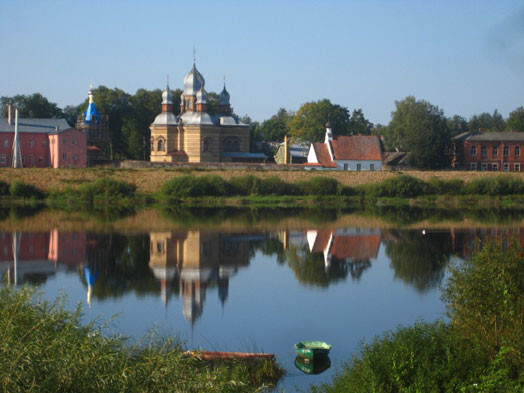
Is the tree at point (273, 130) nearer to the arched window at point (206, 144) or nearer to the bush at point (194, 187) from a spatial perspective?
the arched window at point (206, 144)

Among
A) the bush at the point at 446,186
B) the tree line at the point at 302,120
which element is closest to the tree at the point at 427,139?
the tree line at the point at 302,120

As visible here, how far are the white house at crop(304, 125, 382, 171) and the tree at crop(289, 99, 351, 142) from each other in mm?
7767

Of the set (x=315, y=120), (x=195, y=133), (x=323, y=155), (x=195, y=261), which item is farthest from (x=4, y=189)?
(x=315, y=120)

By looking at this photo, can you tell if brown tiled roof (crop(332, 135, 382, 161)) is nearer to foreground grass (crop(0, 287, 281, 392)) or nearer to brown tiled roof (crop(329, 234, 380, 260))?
brown tiled roof (crop(329, 234, 380, 260))

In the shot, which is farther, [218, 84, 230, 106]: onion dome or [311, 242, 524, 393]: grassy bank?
[218, 84, 230, 106]: onion dome

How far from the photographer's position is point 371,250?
3009 centimetres

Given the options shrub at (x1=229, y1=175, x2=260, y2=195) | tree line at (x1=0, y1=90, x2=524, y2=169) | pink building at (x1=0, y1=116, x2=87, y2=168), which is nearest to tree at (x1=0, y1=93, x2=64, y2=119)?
tree line at (x1=0, y1=90, x2=524, y2=169)

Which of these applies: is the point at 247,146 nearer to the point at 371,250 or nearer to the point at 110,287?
the point at 371,250

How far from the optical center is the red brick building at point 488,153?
67.3 metres

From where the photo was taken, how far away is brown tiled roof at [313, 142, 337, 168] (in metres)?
64.4

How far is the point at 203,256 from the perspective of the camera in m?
28.0

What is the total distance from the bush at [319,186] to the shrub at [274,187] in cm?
57

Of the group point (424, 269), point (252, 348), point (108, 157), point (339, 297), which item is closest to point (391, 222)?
point (424, 269)

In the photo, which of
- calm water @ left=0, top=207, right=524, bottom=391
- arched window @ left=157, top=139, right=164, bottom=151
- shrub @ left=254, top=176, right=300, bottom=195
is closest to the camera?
calm water @ left=0, top=207, right=524, bottom=391
